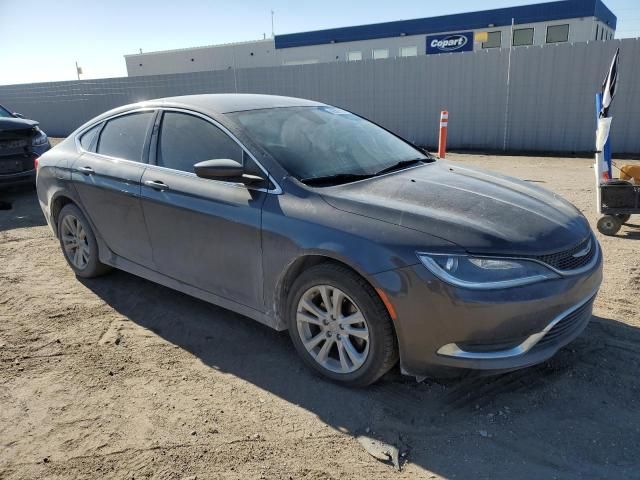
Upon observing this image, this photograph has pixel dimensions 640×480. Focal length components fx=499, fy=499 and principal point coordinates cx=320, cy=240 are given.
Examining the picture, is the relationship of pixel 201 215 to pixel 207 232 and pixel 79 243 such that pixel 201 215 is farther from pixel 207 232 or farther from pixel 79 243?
pixel 79 243

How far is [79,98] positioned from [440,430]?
74.5 feet

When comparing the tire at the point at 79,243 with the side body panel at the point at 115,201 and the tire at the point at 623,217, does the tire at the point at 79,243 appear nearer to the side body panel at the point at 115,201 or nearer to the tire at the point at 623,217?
the side body panel at the point at 115,201

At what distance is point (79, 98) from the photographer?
21.3 m

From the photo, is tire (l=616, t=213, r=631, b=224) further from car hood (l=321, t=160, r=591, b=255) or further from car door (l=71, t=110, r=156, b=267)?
car door (l=71, t=110, r=156, b=267)

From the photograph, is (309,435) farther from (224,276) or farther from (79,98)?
(79,98)

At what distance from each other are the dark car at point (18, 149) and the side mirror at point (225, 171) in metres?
6.86

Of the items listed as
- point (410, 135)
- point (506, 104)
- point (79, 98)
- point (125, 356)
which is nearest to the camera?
point (125, 356)

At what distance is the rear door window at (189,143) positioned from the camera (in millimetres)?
3459

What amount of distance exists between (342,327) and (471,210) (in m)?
1.00

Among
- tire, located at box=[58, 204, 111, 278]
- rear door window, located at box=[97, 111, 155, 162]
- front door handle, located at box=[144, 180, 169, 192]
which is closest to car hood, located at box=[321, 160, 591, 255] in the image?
front door handle, located at box=[144, 180, 169, 192]

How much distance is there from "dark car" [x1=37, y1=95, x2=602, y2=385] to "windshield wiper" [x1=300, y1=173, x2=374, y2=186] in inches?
0.6

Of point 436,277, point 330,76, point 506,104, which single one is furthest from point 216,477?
point 330,76

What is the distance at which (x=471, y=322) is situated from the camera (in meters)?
2.52

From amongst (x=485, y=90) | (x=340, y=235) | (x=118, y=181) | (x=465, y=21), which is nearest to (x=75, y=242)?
(x=118, y=181)
